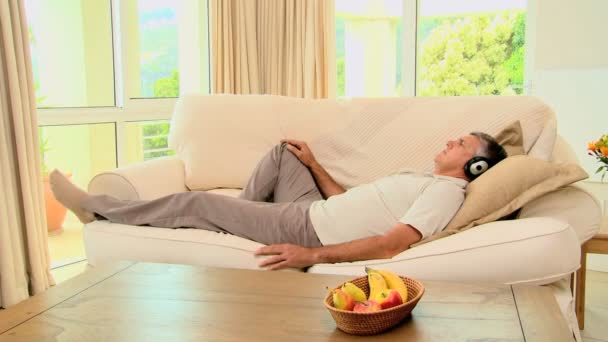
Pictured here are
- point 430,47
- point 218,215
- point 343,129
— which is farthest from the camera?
point 430,47

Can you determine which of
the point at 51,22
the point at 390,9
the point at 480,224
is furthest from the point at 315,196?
the point at 390,9

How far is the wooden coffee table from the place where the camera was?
1283mm

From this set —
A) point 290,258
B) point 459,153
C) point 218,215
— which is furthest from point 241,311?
point 459,153

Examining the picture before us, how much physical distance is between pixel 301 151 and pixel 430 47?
2.31 metres

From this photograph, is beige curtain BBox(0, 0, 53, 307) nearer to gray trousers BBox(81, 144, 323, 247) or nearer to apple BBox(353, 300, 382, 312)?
gray trousers BBox(81, 144, 323, 247)

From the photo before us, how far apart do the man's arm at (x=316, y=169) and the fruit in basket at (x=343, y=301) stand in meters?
1.30

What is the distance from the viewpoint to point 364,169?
2.62m

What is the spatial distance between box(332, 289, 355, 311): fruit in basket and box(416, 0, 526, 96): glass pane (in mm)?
3384

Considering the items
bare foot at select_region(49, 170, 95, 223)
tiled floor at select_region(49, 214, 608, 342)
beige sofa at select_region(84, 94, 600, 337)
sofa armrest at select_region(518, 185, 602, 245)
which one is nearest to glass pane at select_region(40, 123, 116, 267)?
tiled floor at select_region(49, 214, 608, 342)

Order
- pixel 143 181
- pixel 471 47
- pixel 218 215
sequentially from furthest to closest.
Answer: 1. pixel 471 47
2. pixel 143 181
3. pixel 218 215

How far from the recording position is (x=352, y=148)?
2695 mm

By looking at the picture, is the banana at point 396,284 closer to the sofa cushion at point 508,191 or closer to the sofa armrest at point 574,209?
the sofa cushion at point 508,191

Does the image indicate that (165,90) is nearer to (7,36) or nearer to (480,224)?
(7,36)

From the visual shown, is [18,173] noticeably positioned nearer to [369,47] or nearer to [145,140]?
[145,140]
